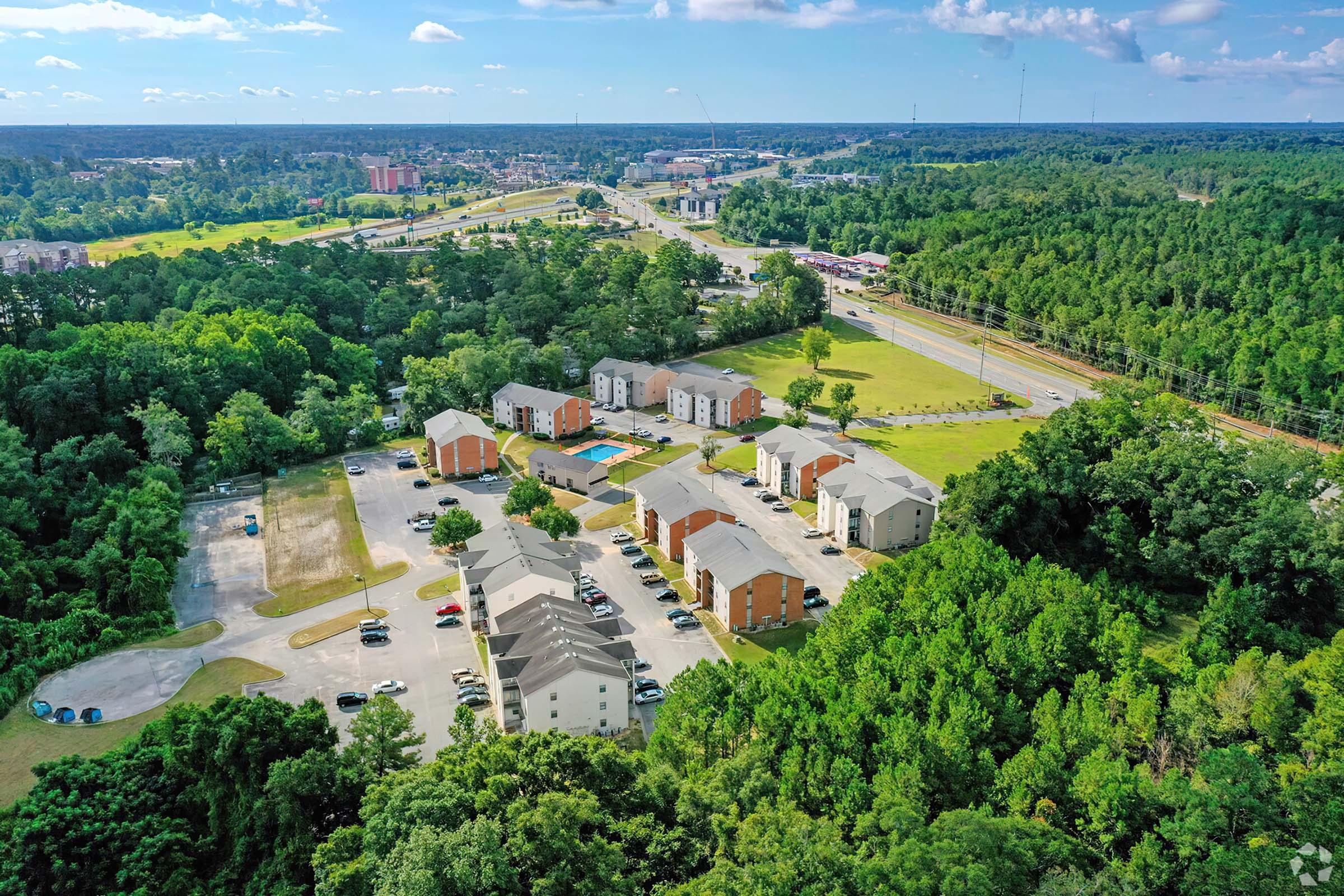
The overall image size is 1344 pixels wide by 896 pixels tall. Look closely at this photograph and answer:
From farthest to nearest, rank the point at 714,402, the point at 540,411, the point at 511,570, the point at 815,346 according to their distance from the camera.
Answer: the point at 815,346
the point at 714,402
the point at 540,411
the point at 511,570

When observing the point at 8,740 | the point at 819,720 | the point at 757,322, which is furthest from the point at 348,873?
the point at 757,322

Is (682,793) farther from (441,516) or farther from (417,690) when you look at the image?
(441,516)

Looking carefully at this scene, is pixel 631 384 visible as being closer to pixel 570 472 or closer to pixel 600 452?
pixel 600 452

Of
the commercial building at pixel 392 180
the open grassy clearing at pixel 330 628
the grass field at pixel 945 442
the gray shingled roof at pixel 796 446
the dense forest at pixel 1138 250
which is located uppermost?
the commercial building at pixel 392 180

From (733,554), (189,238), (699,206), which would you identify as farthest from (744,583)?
(699,206)

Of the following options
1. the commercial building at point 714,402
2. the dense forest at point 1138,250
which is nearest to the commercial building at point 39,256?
the commercial building at point 714,402

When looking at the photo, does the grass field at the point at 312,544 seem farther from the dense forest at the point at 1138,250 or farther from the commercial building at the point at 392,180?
the commercial building at the point at 392,180
